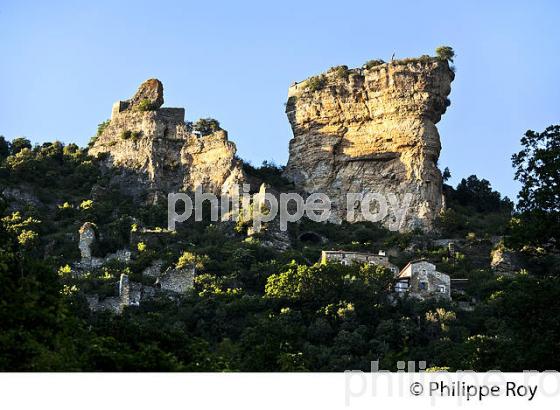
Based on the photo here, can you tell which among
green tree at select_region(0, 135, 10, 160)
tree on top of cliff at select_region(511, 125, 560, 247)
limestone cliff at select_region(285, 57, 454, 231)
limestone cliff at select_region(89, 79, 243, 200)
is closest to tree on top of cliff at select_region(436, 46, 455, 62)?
limestone cliff at select_region(285, 57, 454, 231)

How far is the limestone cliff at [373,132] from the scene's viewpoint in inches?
2601

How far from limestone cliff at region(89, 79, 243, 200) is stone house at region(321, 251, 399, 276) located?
8772 mm

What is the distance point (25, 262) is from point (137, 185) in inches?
1585

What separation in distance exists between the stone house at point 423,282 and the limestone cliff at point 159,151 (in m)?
12.1

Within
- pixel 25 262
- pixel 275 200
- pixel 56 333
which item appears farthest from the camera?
pixel 275 200

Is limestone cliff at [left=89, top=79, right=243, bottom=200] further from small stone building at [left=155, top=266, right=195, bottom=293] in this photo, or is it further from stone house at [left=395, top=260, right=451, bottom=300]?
stone house at [left=395, top=260, right=451, bottom=300]

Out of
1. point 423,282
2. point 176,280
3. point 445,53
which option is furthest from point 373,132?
point 176,280

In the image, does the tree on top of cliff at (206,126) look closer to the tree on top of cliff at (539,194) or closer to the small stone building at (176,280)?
the small stone building at (176,280)

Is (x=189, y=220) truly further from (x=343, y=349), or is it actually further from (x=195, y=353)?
(x=195, y=353)

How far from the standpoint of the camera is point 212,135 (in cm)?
6669

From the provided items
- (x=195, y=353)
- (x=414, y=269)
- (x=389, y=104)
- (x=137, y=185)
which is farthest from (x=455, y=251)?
(x=195, y=353)

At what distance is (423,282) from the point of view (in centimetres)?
5316

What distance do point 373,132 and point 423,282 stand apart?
614 inches

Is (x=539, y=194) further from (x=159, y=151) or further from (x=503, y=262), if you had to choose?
(x=159, y=151)
